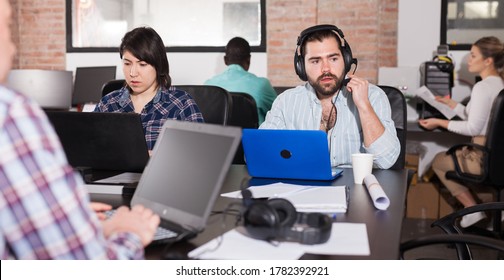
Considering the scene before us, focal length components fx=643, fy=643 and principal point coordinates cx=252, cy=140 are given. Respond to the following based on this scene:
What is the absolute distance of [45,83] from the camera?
206 inches

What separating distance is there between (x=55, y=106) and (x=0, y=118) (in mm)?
4615

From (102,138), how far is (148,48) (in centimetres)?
90

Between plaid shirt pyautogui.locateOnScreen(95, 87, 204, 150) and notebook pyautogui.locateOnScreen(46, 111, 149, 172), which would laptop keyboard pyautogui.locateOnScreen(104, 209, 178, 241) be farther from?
plaid shirt pyautogui.locateOnScreen(95, 87, 204, 150)

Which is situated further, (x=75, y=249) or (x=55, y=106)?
(x=55, y=106)

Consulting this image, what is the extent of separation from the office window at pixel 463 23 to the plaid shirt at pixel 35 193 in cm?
448

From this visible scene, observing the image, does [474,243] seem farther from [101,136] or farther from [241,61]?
[241,61]

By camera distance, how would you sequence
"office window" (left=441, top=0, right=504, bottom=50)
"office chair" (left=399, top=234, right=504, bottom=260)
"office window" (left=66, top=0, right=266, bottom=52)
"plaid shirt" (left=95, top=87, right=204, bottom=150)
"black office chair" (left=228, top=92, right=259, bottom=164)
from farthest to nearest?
1. "office window" (left=66, top=0, right=266, bottom=52)
2. "office window" (left=441, top=0, right=504, bottom=50)
3. "black office chair" (left=228, top=92, right=259, bottom=164)
4. "plaid shirt" (left=95, top=87, right=204, bottom=150)
5. "office chair" (left=399, top=234, right=504, bottom=260)

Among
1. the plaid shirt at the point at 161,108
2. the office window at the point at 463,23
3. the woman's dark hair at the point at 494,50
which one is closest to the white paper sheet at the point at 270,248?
the plaid shirt at the point at 161,108

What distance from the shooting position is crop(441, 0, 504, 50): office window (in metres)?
4.88

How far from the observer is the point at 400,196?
1767mm

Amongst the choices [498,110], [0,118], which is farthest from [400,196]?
[498,110]

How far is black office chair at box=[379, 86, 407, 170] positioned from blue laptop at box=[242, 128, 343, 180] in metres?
0.56

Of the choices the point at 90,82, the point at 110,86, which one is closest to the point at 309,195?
the point at 110,86

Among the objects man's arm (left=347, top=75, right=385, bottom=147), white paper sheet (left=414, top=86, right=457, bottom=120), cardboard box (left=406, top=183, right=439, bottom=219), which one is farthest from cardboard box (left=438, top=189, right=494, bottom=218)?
man's arm (left=347, top=75, right=385, bottom=147)
